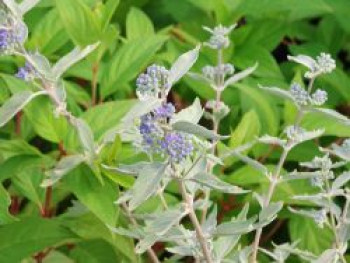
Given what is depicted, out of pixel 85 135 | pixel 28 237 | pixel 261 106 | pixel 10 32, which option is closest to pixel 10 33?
pixel 10 32

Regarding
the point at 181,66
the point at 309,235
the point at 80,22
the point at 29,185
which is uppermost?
the point at 181,66

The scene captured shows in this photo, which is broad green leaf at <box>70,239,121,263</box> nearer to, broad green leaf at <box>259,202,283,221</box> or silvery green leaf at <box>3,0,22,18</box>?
broad green leaf at <box>259,202,283,221</box>

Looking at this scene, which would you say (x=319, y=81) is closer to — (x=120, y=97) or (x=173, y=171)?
(x=120, y=97)

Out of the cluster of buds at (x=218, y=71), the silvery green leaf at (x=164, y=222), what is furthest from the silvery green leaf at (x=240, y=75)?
the silvery green leaf at (x=164, y=222)

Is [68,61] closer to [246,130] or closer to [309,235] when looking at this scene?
[246,130]

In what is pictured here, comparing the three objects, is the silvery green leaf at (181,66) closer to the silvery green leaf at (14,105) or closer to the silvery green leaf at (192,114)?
the silvery green leaf at (192,114)

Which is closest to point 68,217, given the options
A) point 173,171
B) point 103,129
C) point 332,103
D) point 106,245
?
point 106,245
